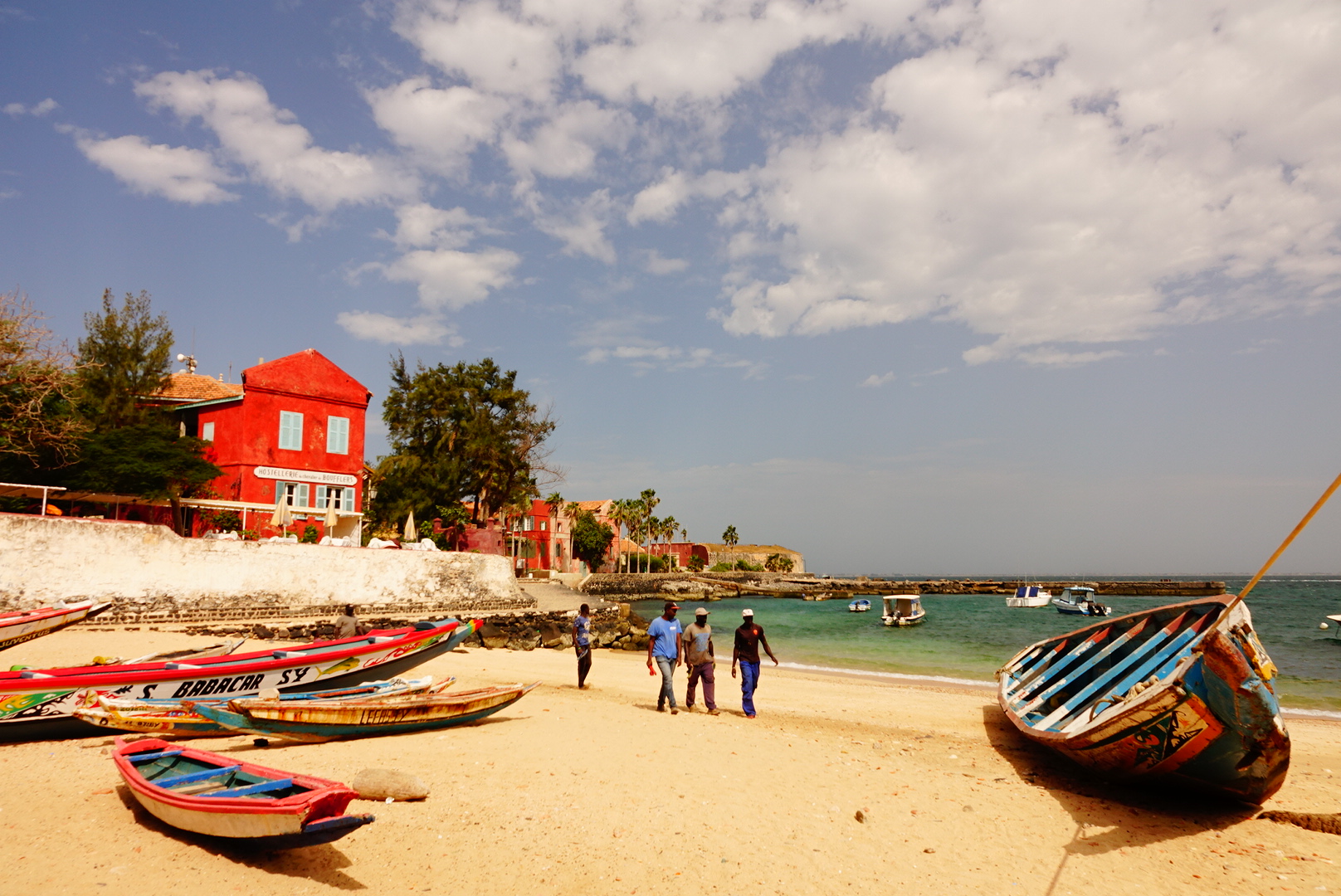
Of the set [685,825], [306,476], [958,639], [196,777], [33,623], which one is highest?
[306,476]

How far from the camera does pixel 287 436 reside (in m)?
34.4

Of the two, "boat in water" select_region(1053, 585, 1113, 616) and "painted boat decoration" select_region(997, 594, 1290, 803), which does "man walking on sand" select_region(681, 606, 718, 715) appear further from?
"boat in water" select_region(1053, 585, 1113, 616)

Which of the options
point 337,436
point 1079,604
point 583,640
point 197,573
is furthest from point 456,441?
point 1079,604

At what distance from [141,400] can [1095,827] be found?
38.7 meters

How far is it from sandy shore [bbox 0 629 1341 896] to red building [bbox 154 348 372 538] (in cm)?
2639

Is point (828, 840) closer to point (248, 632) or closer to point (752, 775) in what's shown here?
point (752, 775)

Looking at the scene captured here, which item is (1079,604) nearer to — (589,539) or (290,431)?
(589,539)

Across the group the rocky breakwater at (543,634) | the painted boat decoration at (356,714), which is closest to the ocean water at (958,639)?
the rocky breakwater at (543,634)

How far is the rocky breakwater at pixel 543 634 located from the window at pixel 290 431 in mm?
13653

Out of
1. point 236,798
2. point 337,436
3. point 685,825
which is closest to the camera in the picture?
point 236,798

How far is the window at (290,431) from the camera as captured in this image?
3425 cm

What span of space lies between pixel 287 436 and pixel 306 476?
2143 mm

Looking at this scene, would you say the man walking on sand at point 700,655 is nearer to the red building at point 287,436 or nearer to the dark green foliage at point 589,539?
the red building at point 287,436

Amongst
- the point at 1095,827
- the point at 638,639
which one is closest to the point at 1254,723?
the point at 1095,827
